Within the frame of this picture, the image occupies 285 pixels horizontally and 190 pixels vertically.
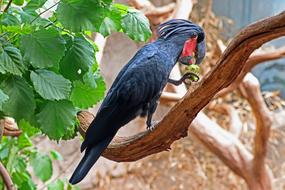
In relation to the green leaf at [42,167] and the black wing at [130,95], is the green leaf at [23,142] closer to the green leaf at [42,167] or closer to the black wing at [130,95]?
the green leaf at [42,167]

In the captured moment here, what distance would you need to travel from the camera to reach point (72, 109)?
834mm

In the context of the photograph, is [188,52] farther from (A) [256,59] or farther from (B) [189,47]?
(A) [256,59]

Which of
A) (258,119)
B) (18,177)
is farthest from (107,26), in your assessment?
(258,119)

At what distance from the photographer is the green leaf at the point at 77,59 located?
833mm

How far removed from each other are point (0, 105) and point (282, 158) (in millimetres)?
2051

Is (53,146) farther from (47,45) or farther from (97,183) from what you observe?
(47,45)

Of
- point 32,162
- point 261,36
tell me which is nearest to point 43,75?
point 261,36

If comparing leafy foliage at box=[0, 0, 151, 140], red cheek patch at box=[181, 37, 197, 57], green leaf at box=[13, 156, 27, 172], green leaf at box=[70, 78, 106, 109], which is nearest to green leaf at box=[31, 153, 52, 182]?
green leaf at box=[13, 156, 27, 172]

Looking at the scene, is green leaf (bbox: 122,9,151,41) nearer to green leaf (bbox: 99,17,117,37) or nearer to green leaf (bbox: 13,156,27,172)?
green leaf (bbox: 99,17,117,37)

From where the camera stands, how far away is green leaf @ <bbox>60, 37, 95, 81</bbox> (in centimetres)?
83

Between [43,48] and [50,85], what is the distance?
6cm

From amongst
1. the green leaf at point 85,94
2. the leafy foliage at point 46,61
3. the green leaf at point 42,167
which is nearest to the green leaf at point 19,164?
the green leaf at point 42,167

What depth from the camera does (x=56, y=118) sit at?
81 cm

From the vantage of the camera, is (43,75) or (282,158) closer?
(43,75)
